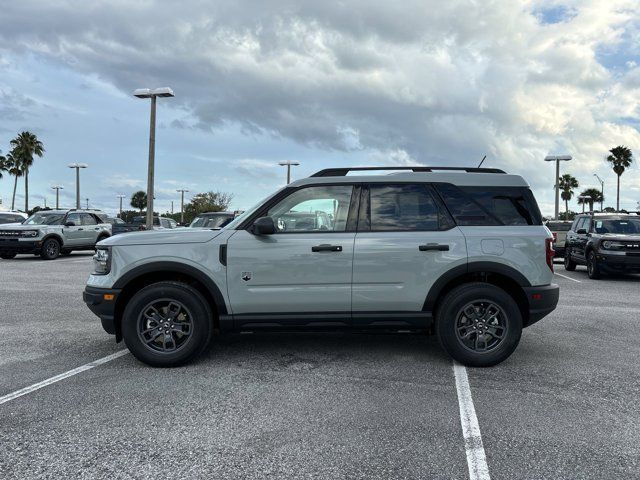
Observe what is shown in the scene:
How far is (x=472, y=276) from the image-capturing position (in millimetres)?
5070

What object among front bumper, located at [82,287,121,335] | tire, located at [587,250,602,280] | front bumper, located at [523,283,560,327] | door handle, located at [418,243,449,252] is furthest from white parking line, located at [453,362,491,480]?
tire, located at [587,250,602,280]

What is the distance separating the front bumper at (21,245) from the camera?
17.5 meters

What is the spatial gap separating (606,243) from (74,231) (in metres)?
17.2

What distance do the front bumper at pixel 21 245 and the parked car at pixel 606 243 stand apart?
17.0 m

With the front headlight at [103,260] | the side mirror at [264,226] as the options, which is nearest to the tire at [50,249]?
the front headlight at [103,260]

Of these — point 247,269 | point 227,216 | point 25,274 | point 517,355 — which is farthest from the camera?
point 227,216

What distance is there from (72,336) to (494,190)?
16.7 feet

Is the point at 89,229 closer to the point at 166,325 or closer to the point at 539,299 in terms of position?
the point at 166,325

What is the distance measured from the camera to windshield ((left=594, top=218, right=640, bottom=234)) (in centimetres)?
1348

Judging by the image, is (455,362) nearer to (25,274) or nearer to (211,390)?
(211,390)

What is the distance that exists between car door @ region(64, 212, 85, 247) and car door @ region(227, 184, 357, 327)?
1608 centimetres

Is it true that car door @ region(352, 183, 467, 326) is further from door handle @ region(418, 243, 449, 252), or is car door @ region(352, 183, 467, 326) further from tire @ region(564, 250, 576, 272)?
tire @ region(564, 250, 576, 272)

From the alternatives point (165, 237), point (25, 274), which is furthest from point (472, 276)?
point (25, 274)

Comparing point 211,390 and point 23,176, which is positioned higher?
point 23,176
